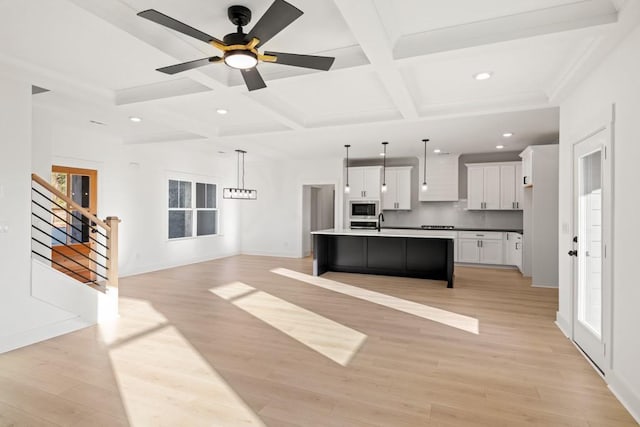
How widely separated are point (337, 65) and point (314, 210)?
7.52 metres

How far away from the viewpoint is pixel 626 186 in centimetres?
247

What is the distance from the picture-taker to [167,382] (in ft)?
8.72

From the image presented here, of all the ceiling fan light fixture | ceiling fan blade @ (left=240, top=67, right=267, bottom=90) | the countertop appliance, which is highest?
ceiling fan blade @ (left=240, top=67, right=267, bottom=90)

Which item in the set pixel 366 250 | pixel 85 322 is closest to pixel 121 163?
pixel 85 322

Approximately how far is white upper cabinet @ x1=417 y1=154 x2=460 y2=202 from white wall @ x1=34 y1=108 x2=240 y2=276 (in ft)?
17.7

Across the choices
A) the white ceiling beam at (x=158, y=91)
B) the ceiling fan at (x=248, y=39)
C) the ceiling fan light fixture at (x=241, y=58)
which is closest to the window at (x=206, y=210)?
the white ceiling beam at (x=158, y=91)

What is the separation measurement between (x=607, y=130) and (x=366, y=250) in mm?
4684

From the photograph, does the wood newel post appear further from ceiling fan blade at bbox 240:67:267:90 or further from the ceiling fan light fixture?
the ceiling fan light fixture

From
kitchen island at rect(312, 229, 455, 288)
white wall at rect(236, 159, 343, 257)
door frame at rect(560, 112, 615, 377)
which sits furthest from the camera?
white wall at rect(236, 159, 343, 257)

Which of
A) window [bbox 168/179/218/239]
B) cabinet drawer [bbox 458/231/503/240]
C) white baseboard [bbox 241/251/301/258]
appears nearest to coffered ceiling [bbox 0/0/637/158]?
window [bbox 168/179/218/239]

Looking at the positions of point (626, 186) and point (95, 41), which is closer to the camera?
point (626, 186)

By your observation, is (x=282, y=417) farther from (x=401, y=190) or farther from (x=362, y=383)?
(x=401, y=190)

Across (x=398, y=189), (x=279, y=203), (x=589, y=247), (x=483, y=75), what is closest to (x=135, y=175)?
(x=279, y=203)

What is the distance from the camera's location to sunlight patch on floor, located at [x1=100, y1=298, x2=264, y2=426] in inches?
87.8
